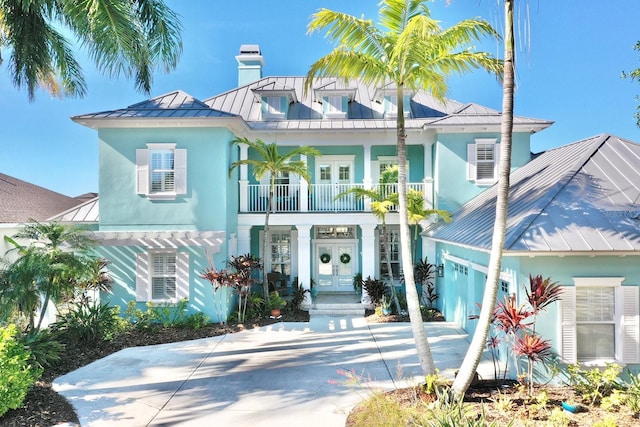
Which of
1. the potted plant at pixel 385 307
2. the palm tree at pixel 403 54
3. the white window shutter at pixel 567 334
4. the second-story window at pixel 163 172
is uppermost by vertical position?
the palm tree at pixel 403 54

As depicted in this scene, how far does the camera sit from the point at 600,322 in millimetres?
7418

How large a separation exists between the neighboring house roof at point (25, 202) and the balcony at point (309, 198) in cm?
974

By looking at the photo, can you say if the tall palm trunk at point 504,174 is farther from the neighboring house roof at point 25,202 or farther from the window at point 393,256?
the neighboring house roof at point 25,202

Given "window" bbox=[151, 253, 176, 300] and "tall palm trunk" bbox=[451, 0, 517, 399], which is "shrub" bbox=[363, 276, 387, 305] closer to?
"window" bbox=[151, 253, 176, 300]

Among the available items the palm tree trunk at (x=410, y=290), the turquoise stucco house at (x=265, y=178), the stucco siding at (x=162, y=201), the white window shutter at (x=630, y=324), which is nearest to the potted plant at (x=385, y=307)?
the turquoise stucco house at (x=265, y=178)

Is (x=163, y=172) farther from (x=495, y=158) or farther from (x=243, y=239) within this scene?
(x=495, y=158)

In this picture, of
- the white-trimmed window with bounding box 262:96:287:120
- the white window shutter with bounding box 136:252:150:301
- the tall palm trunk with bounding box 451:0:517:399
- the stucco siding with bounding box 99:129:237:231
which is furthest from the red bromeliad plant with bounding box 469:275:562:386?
the white-trimmed window with bounding box 262:96:287:120

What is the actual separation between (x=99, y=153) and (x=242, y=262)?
19.3ft

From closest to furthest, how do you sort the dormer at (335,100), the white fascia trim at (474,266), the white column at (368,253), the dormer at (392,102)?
the white fascia trim at (474,266)
the white column at (368,253)
the dormer at (392,102)
the dormer at (335,100)

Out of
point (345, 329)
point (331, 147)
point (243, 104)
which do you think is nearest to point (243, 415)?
point (345, 329)

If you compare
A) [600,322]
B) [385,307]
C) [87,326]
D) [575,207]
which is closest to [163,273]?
[87,326]

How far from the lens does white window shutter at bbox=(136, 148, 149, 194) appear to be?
12148 mm

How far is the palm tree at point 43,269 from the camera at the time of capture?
8336 millimetres

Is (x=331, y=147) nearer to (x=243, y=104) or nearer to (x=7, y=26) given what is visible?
(x=243, y=104)
